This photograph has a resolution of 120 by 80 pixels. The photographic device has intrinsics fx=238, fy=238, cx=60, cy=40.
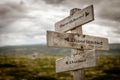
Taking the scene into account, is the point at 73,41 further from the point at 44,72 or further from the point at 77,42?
the point at 44,72

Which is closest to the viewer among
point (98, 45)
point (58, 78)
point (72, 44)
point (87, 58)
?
point (87, 58)

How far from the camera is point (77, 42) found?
6.98m

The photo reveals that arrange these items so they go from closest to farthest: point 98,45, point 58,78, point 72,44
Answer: point 72,44 → point 98,45 → point 58,78

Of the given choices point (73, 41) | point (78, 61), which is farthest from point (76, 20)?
point (78, 61)

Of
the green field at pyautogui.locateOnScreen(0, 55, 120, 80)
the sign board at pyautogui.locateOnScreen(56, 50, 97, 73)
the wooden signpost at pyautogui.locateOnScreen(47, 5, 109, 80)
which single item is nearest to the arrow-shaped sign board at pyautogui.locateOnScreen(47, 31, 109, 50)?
the wooden signpost at pyautogui.locateOnScreen(47, 5, 109, 80)

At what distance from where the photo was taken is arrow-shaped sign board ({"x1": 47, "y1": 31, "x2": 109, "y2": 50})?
657 centimetres

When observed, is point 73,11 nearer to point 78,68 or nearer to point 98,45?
point 98,45

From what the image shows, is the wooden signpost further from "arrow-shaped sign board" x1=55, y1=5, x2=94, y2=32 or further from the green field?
the green field

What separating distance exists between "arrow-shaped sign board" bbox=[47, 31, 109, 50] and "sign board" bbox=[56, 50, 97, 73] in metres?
0.37

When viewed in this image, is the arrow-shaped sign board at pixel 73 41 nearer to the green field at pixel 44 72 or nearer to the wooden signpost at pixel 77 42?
the wooden signpost at pixel 77 42

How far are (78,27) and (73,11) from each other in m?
0.57

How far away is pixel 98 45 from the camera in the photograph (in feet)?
24.3

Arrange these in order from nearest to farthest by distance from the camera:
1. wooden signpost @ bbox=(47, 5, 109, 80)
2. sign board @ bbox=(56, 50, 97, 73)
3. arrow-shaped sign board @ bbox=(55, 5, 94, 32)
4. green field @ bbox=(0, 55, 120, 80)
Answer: sign board @ bbox=(56, 50, 97, 73), wooden signpost @ bbox=(47, 5, 109, 80), arrow-shaped sign board @ bbox=(55, 5, 94, 32), green field @ bbox=(0, 55, 120, 80)

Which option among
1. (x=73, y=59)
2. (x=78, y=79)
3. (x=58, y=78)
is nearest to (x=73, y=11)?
(x=73, y=59)
